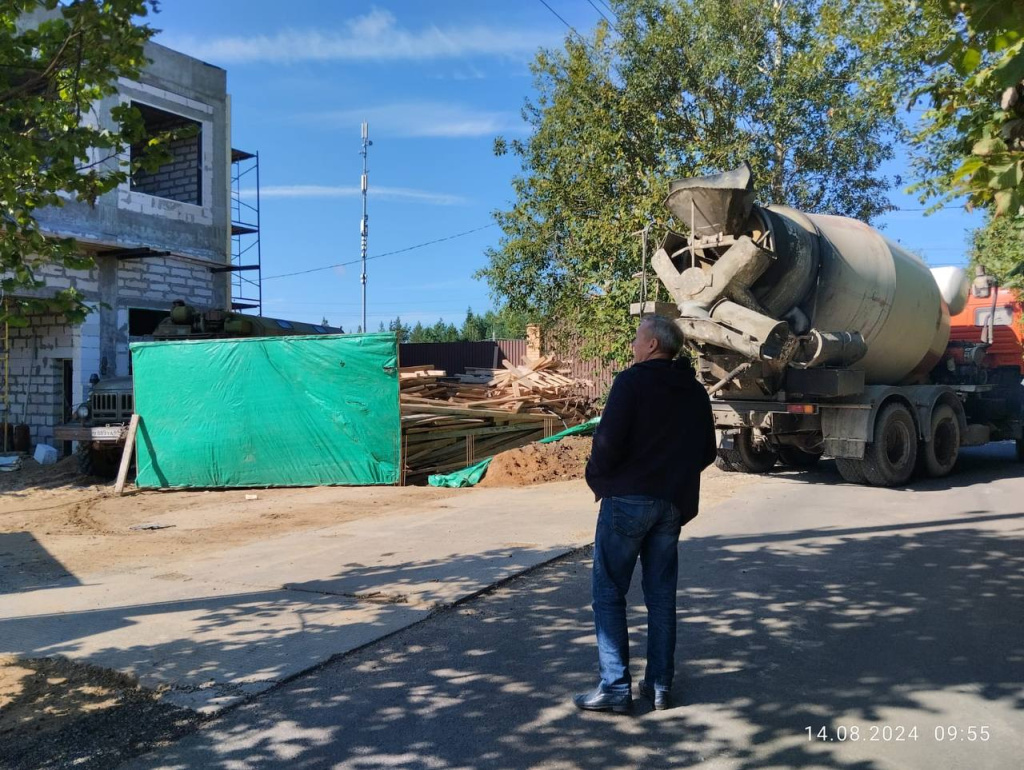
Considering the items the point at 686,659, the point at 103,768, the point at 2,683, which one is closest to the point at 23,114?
the point at 2,683

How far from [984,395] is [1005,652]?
10.1m

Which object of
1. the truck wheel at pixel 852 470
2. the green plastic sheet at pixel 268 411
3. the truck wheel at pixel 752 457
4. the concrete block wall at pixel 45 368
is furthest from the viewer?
the concrete block wall at pixel 45 368

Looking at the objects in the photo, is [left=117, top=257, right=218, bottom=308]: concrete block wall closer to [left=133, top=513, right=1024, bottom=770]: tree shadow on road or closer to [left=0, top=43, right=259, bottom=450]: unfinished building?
[left=0, top=43, right=259, bottom=450]: unfinished building

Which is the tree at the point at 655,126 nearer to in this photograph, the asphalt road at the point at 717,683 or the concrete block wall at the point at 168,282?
the concrete block wall at the point at 168,282

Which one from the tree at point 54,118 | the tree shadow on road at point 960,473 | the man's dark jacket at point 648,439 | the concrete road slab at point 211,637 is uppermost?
the tree at point 54,118

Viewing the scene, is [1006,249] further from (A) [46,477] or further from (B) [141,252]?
(A) [46,477]

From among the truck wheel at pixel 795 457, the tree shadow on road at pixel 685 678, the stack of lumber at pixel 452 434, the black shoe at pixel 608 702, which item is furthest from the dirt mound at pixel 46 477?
the black shoe at pixel 608 702

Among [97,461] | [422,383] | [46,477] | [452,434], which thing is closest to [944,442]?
[452,434]

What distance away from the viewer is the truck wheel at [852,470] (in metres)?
10.9

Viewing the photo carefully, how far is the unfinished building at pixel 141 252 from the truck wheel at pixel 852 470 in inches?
498

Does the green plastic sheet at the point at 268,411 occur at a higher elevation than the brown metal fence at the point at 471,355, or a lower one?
lower

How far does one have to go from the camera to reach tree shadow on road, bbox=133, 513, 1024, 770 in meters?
3.54

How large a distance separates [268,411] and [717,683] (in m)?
9.17

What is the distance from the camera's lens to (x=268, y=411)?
12.0 meters
